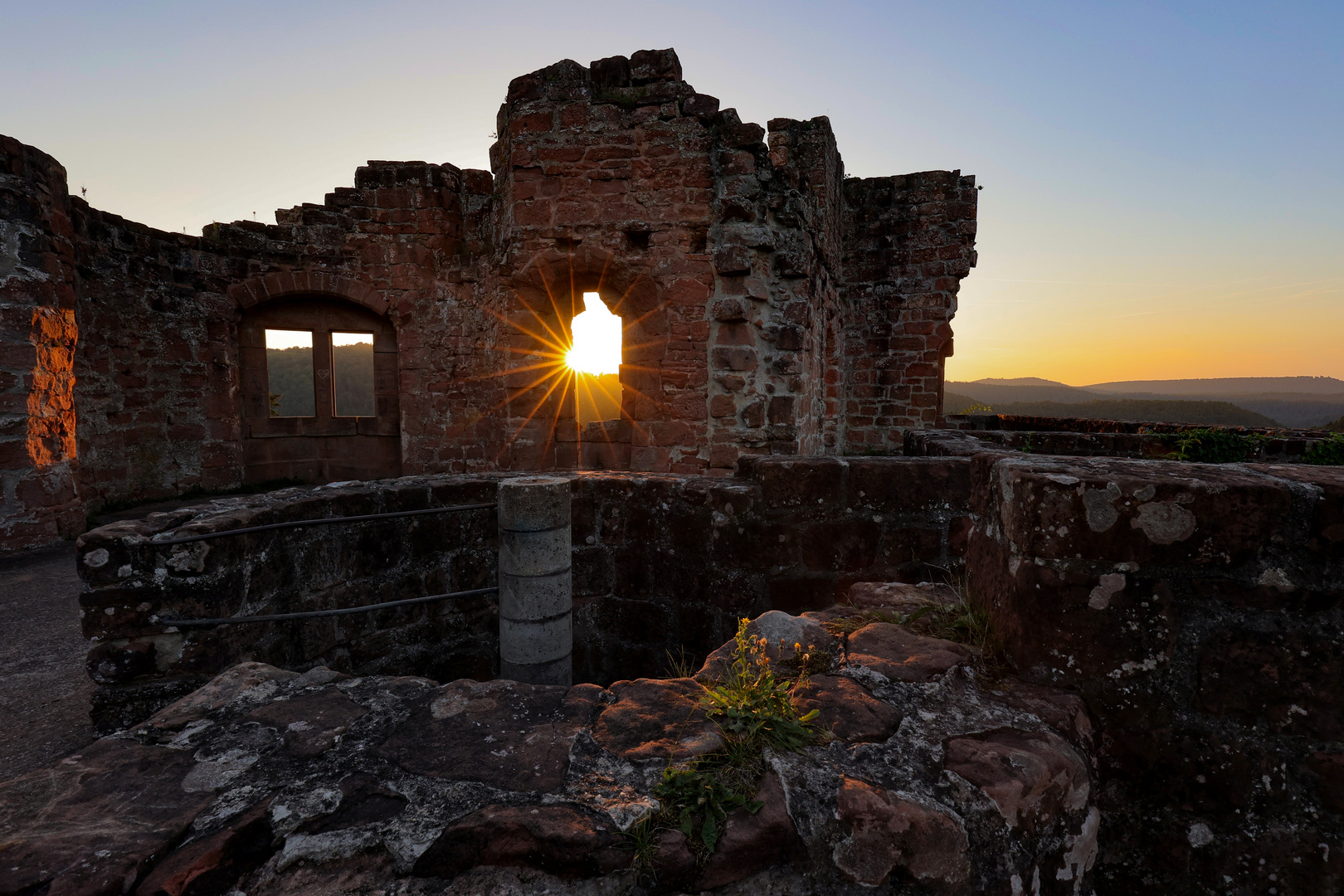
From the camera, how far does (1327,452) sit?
19.5 ft

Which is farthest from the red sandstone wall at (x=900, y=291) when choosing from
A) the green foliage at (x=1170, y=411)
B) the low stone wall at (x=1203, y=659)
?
the green foliage at (x=1170, y=411)

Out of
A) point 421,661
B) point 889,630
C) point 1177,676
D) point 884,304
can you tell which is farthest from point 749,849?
point 884,304

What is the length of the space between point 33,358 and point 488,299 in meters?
4.11

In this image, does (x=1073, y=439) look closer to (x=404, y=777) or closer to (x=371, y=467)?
(x=404, y=777)

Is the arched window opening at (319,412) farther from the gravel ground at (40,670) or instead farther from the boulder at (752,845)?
the boulder at (752,845)

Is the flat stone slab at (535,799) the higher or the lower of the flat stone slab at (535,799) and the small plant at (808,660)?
the lower

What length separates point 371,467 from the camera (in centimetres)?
823

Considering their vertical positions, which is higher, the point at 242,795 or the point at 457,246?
the point at 457,246

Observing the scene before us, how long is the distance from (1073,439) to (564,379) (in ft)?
17.9

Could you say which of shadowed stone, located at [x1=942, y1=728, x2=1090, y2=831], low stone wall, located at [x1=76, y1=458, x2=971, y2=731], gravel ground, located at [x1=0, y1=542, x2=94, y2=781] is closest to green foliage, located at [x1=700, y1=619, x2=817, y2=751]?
shadowed stone, located at [x1=942, y1=728, x2=1090, y2=831]

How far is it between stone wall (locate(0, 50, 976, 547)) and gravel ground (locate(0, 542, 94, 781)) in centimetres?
129

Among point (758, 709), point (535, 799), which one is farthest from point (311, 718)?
point (758, 709)

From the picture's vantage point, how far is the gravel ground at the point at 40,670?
Result: 2.22 m

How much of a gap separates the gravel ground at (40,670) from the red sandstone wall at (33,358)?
2.29 feet
